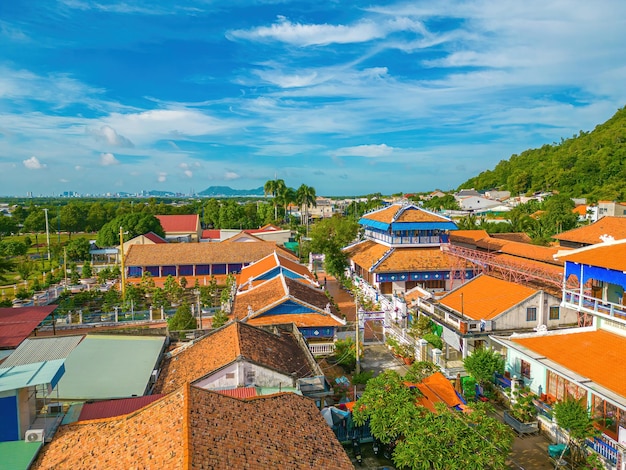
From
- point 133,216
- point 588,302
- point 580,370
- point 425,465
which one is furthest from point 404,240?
point 133,216

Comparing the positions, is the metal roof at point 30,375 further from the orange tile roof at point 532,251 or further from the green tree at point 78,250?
the green tree at point 78,250

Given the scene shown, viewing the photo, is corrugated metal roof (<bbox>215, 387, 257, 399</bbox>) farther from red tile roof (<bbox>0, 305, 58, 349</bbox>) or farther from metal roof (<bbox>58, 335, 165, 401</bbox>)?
red tile roof (<bbox>0, 305, 58, 349</bbox>)

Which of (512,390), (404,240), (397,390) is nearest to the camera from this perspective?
(397,390)

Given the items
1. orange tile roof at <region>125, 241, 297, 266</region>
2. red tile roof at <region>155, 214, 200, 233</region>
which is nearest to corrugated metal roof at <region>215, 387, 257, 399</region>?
orange tile roof at <region>125, 241, 297, 266</region>

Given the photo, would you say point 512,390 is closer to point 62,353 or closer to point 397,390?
point 397,390

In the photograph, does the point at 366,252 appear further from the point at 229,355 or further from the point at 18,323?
the point at 18,323

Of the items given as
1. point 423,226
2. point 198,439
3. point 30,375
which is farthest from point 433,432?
point 423,226

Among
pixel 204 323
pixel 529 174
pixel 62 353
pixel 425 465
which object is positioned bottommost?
pixel 204 323

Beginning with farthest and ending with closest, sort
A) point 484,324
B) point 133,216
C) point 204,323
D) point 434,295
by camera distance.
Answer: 1. point 133,216
2. point 204,323
3. point 434,295
4. point 484,324
